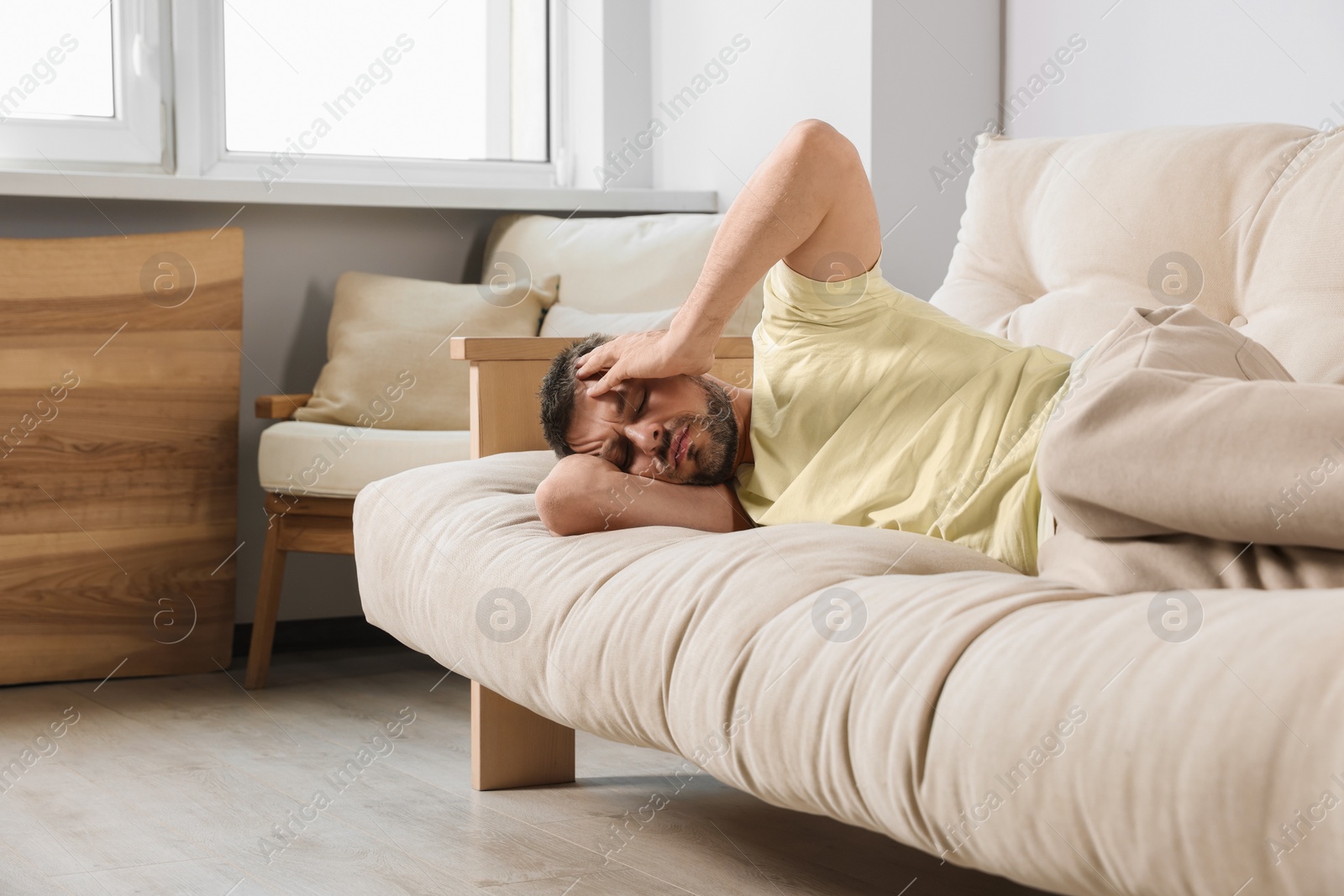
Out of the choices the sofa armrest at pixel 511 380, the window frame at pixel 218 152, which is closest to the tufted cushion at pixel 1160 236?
the sofa armrest at pixel 511 380

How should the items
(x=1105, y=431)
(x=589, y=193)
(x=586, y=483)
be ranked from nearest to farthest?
1. (x=1105, y=431)
2. (x=586, y=483)
3. (x=589, y=193)

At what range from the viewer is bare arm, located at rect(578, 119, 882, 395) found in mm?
1427

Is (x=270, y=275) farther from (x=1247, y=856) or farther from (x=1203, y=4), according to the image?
(x=1247, y=856)

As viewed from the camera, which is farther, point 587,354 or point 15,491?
point 15,491

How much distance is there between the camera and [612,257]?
113 inches

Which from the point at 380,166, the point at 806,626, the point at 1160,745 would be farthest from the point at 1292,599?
the point at 380,166

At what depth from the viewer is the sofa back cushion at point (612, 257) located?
281 cm

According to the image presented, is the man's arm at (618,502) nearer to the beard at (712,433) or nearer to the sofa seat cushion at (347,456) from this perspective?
the beard at (712,433)

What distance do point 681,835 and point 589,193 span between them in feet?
6.22

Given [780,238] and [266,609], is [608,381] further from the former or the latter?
[266,609]

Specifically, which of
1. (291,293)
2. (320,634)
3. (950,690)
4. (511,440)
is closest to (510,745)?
(511,440)

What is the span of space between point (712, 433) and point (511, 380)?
38cm

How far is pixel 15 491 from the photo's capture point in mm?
2447

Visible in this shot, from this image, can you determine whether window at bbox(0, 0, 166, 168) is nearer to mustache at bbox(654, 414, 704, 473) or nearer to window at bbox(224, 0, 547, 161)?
window at bbox(224, 0, 547, 161)
